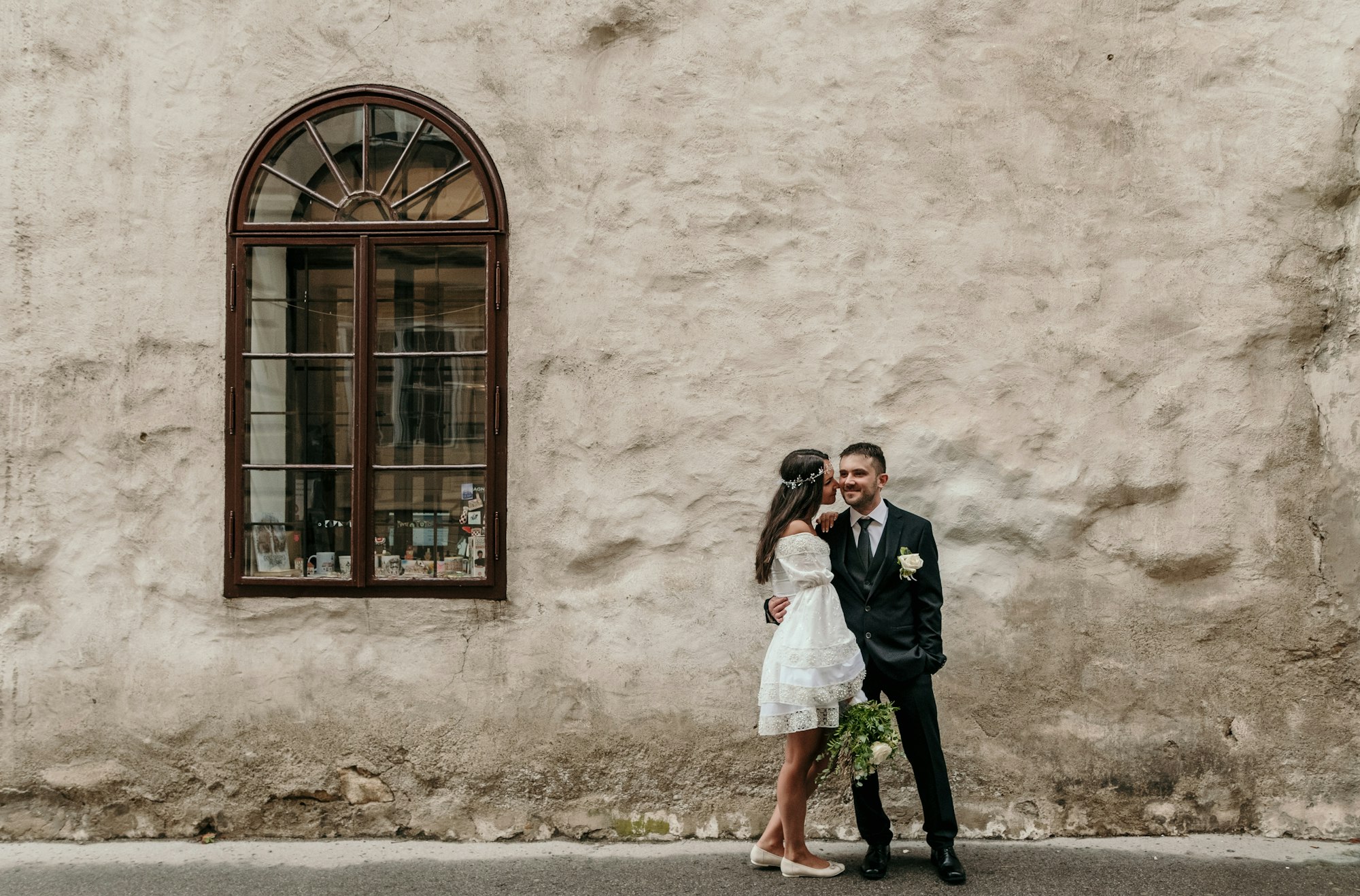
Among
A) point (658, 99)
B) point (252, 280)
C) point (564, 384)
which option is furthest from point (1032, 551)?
point (252, 280)

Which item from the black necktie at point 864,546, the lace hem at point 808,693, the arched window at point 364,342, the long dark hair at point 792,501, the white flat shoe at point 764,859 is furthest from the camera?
the arched window at point 364,342

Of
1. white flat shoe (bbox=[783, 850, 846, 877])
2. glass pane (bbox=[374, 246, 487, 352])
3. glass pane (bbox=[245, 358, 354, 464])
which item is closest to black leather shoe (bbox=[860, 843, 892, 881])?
white flat shoe (bbox=[783, 850, 846, 877])

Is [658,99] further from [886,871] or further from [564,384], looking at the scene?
[886,871]

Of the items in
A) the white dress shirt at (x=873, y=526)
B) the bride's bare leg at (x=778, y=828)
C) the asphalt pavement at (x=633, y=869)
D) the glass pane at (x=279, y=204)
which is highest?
the glass pane at (x=279, y=204)

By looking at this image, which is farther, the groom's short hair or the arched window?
the arched window

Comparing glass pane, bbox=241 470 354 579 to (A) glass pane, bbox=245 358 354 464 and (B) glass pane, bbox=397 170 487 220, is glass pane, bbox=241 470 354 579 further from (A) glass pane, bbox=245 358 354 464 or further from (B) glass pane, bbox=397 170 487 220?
(B) glass pane, bbox=397 170 487 220

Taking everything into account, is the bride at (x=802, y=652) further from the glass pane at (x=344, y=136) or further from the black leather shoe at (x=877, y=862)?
the glass pane at (x=344, y=136)

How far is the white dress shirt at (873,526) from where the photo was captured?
14.0 feet

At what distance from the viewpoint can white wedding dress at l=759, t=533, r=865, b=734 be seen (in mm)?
4023

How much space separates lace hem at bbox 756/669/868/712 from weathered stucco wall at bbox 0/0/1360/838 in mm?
710

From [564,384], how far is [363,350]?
0.93 m

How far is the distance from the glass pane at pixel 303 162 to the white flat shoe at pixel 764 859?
3359mm

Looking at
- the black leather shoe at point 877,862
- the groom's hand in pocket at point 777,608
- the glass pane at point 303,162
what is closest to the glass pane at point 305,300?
the glass pane at point 303,162

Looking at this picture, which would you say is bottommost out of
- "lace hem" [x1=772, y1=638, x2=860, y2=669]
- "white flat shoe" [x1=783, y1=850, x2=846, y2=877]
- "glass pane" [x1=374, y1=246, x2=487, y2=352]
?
"white flat shoe" [x1=783, y1=850, x2=846, y2=877]
